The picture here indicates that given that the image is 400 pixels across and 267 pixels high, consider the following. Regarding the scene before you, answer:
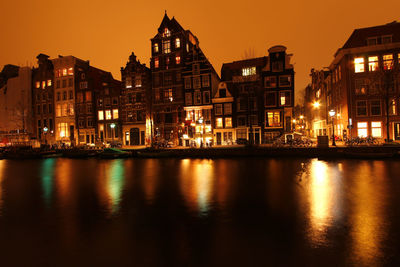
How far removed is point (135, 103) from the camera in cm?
5131

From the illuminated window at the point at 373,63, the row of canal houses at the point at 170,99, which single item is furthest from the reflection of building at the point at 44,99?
the illuminated window at the point at 373,63

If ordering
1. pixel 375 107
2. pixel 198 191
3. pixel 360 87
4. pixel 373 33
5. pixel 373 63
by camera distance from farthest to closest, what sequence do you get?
pixel 373 33 < pixel 360 87 < pixel 373 63 < pixel 375 107 < pixel 198 191

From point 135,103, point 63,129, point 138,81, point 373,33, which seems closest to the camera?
point 373,33

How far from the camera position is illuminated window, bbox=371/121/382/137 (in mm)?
36125

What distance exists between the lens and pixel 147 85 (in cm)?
5138

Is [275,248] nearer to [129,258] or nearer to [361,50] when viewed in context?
[129,258]

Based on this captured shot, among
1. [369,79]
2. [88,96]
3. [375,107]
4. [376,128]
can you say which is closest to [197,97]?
[88,96]

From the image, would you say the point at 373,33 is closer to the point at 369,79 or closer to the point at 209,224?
the point at 369,79

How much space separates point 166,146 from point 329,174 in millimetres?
29195

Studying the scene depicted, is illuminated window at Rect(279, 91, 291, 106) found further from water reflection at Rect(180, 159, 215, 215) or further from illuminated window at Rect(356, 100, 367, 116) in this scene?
water reflection at Rect(180, 159, 215, 215)

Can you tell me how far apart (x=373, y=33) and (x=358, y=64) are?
5772mm

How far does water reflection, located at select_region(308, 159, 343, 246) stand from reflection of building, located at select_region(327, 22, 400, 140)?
2886 centimetres

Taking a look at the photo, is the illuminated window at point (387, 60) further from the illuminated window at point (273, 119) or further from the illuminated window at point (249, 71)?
the illuminated window at point (249, 71)

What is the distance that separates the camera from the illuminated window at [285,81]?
42.3m
